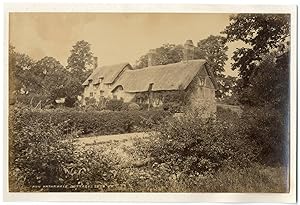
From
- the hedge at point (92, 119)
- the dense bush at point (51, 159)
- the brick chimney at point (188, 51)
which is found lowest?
the dense bush at point (51, 159)

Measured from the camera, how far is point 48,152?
3.00 ft

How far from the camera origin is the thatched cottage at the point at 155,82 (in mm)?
906

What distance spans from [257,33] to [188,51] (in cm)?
20

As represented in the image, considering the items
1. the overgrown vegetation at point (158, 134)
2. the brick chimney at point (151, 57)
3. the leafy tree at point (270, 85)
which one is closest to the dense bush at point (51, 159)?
the overgrown vegetation at point (158, 134)

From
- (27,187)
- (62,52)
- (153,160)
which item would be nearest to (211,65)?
(153,160)

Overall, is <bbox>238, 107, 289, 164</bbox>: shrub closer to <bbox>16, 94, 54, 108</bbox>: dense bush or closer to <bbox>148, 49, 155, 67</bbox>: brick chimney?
<bbox>148, 49, 155, 67</bbox>: brick chimney

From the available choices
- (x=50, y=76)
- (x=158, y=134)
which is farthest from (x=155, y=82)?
(x=50, y=76)

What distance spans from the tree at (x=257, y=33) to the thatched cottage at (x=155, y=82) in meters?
0.11

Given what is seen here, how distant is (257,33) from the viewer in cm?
92

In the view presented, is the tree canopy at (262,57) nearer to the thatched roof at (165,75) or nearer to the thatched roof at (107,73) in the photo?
the thatched roof at (165,75)

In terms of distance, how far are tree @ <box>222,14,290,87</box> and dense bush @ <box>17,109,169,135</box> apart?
28 centimetres

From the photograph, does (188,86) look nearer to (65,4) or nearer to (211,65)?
(211,65)

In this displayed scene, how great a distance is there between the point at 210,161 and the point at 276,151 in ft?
0.60

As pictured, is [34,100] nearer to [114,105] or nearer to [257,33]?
[114,105]
